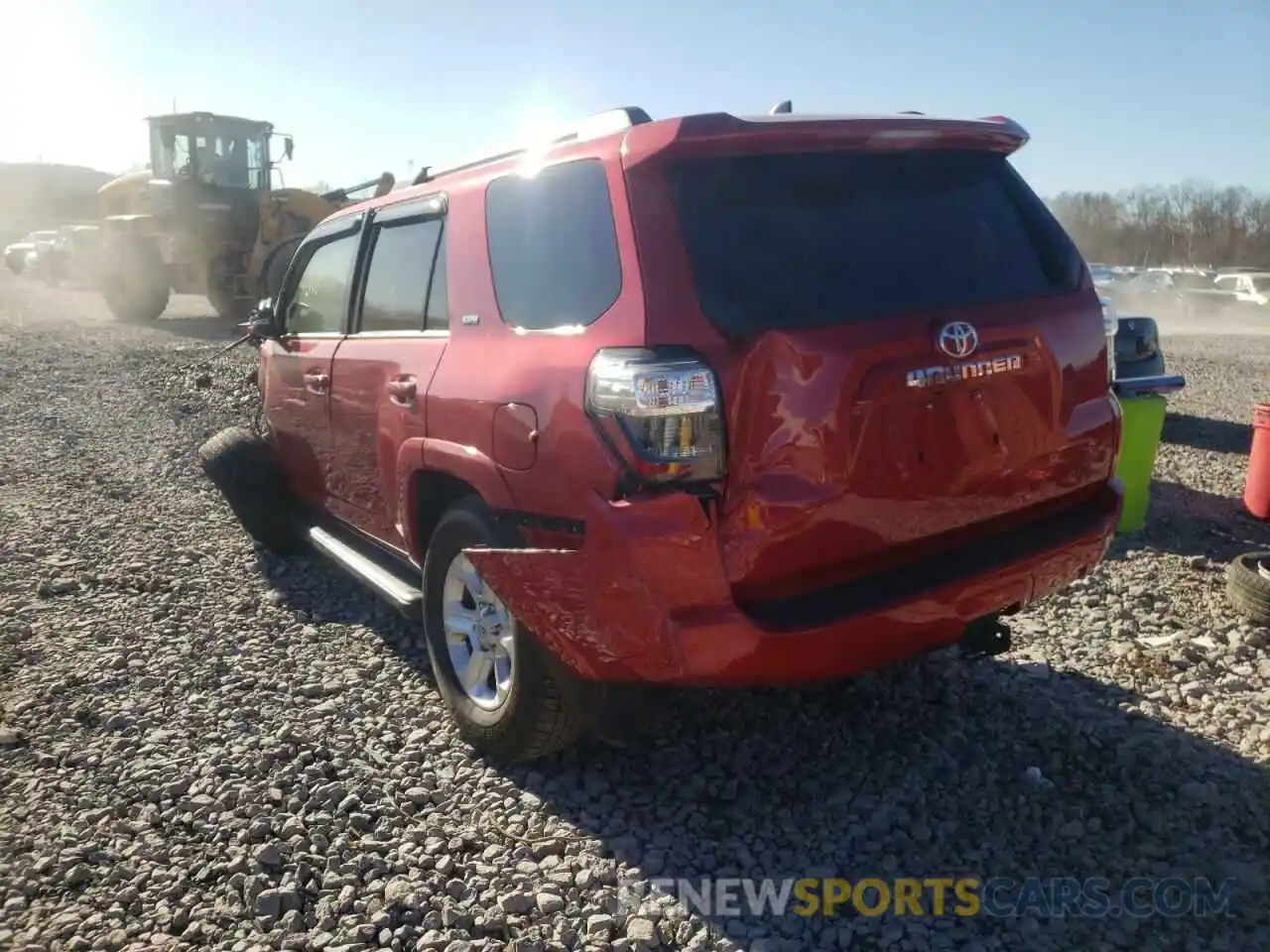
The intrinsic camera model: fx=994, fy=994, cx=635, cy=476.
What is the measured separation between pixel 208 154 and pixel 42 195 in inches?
2830

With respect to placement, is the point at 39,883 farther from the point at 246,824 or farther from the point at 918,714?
the point at 918,714

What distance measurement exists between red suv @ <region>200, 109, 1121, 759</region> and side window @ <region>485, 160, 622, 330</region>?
1cm

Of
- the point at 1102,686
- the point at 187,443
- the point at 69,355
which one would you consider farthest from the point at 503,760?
the point at 69,355

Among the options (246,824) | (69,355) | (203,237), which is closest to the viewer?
(246,824)

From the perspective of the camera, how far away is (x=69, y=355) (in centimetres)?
1456

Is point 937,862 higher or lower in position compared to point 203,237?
lower

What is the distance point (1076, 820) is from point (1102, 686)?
1.08 metres

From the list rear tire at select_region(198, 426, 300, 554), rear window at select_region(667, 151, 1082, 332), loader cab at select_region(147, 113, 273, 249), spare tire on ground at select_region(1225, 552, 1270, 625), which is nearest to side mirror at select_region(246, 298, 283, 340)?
rear tire at select_region(198, 426, 300, 554)

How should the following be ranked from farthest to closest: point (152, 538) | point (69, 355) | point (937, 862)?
point (69, 355)
point (152, 538)
point (937, 862)

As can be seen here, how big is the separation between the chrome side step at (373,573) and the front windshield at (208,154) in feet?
51.0

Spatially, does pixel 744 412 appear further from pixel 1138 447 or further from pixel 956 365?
pixel 1138 447

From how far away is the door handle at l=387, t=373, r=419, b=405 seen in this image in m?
3.50

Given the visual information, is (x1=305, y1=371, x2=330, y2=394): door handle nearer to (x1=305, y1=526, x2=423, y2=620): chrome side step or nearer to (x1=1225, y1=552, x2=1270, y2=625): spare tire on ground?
(x1=305, y1=526, x2=423, y2=620): chrome side step

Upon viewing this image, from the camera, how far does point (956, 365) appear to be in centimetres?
267
